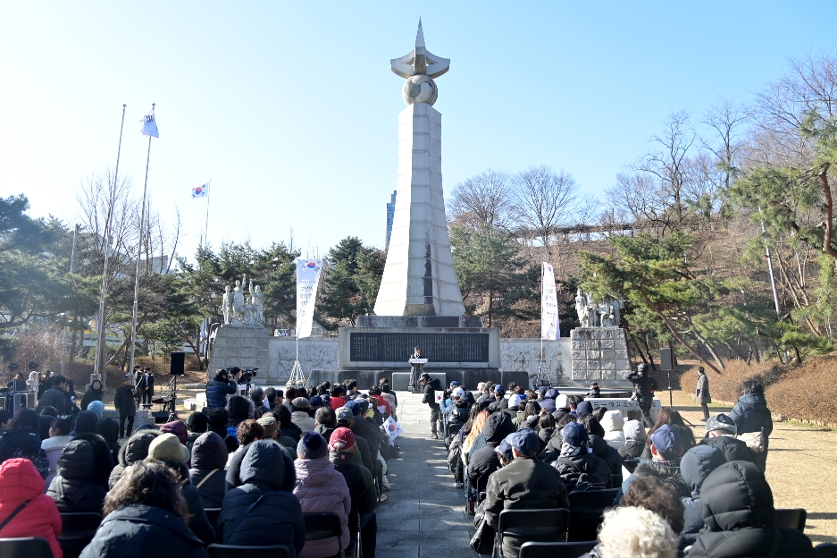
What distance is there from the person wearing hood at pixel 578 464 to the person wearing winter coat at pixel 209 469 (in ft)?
8.62

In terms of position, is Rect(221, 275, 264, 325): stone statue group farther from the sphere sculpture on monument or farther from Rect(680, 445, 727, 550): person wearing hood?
Rect(680, 445, 727, 550): person wearing hood

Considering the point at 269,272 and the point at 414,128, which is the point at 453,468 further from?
the point at 269,272

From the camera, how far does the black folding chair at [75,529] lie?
3.99 m

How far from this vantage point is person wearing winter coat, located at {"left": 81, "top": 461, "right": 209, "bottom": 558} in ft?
8.22

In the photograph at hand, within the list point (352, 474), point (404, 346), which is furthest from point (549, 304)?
point (352, 474)

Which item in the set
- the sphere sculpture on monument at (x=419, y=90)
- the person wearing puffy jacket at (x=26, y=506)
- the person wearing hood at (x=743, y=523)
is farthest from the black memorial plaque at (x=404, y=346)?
the person wearing hood at (x=743, y=523)

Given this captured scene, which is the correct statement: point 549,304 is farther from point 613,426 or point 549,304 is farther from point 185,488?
point 185,488

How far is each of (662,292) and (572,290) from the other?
1327 centimetres

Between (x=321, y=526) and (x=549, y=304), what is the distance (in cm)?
1955

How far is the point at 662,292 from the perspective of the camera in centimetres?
2483

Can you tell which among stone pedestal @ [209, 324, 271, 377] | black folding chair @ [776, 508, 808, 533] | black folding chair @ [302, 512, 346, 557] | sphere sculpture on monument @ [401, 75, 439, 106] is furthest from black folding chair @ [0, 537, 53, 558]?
sphere sculpture on monument @ [401, 75, 439, 106]

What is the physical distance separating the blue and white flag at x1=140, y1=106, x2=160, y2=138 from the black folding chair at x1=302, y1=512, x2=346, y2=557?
20726 millimetres

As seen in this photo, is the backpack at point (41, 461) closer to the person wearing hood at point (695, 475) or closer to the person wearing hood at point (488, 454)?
the person wearing hood at point (488, 454)

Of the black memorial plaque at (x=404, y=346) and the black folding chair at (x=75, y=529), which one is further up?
the black memorial plaque at (x=404, y=346)
